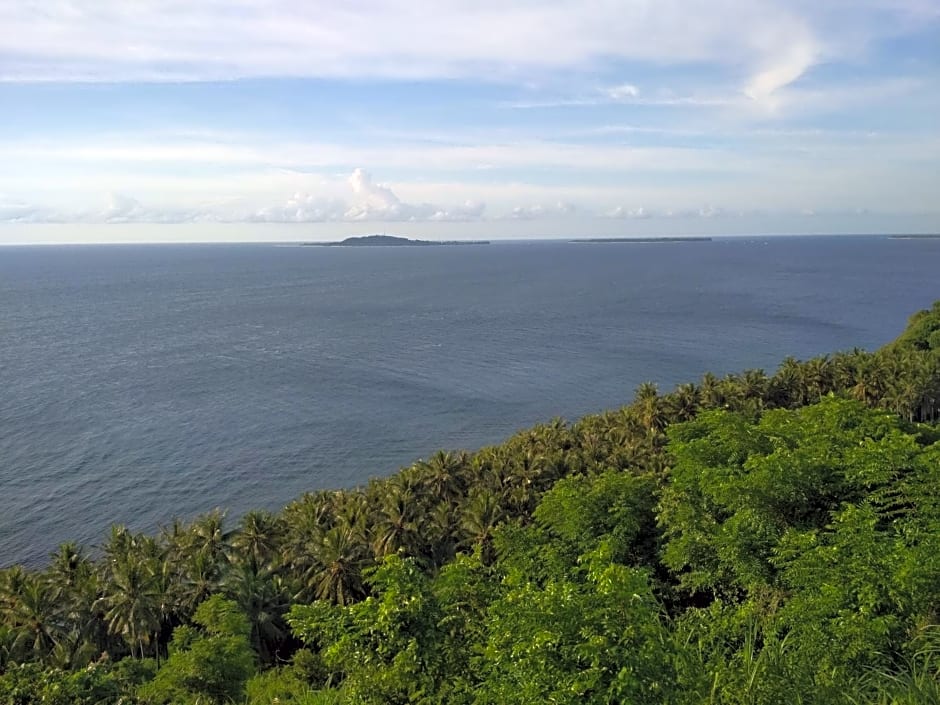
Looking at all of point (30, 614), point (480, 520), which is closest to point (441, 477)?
point (480, 520)

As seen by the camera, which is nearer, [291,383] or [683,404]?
[683,404]

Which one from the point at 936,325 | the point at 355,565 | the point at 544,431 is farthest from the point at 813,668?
the point at 936,325

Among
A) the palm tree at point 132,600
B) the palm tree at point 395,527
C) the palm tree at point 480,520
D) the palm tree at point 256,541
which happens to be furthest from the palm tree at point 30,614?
the palm tree at point 480,520

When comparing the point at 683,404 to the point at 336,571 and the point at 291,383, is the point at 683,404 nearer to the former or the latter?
the point at 336,571

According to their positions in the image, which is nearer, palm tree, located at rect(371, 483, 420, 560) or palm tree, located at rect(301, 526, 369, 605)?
palm tree, located at rect(301, 526, 369, 605)

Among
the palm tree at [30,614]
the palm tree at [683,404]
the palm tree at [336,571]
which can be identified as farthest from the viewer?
the palm tree at [683,404]

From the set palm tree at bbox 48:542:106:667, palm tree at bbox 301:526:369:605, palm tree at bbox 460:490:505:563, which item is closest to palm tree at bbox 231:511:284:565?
palm tree at bbox 301:526:369:605

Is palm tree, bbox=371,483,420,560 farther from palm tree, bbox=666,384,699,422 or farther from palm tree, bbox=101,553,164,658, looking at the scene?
palm tree, bbox=666,384,699,422

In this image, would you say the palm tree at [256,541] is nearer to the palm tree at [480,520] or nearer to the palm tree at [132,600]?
the palm tree at [132,600]
